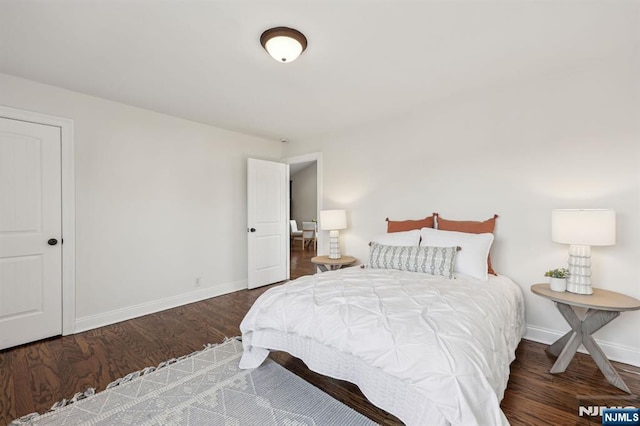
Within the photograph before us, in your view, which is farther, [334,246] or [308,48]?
[334,246]

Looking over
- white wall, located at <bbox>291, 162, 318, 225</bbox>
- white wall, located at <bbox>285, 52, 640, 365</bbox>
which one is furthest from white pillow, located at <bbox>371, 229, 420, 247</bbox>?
white wall, located at <bbox>291, 162, 318, 225</bbox>

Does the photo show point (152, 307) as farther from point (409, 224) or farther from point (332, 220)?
point (409, 224)

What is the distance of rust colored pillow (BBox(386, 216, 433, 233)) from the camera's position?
3.11 metres

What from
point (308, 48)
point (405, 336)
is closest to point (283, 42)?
point (308, 48)

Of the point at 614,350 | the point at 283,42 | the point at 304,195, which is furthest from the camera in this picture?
the point at 304,195

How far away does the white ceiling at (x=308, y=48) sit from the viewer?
1701 millimetres

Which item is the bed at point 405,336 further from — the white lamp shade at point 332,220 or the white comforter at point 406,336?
the white lamp shade at point 332,220

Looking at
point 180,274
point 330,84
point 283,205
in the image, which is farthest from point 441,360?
point 283,205

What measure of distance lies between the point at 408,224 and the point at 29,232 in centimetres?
377

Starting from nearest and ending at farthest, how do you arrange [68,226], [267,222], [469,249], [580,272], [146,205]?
[580,272] < [469,249] < [68,226] < [146,205] < [267,222]

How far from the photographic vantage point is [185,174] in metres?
3.66

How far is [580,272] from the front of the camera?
2.10 meters

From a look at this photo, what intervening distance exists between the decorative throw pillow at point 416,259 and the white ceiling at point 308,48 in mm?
1590

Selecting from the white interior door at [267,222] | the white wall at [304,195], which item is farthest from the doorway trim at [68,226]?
the white wall at [304,195]
